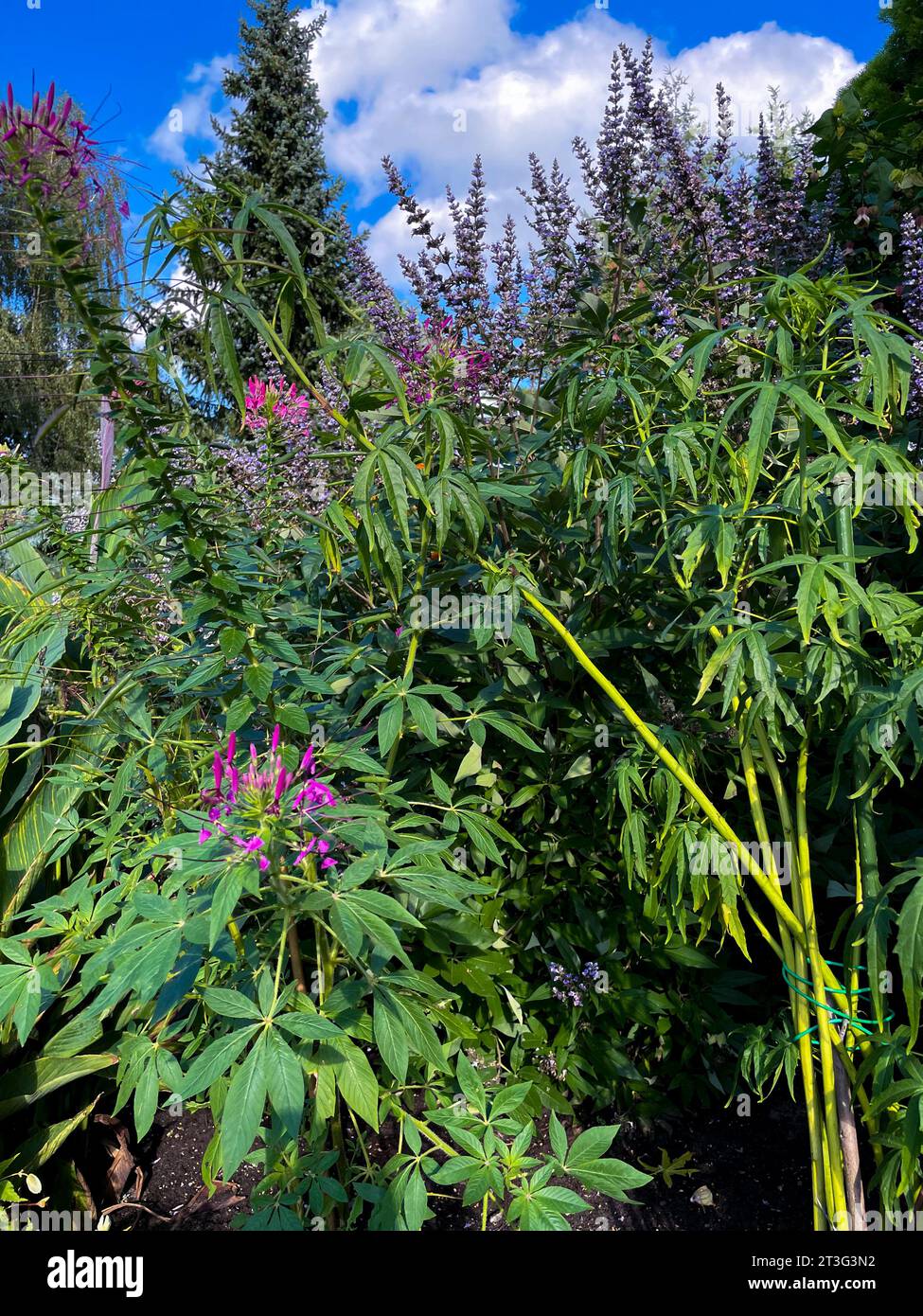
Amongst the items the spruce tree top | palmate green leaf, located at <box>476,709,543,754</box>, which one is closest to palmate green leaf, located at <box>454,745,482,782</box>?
palmate green leaf, located at <box>476,709,543,754</box>

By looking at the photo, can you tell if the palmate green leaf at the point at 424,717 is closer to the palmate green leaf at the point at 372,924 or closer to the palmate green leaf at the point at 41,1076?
the palmate green leaf at the point at 372,924

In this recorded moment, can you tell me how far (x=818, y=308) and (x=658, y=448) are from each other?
0.45 m

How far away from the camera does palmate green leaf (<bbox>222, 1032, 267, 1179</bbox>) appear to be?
38.8 inches

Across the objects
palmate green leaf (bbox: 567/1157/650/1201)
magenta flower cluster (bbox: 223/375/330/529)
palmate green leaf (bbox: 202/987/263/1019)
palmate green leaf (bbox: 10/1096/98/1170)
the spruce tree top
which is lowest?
Result: palmate green leaf (bbox: 10/1096/98/1170)

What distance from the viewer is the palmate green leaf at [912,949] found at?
3.74 ft

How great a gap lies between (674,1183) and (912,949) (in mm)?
1383

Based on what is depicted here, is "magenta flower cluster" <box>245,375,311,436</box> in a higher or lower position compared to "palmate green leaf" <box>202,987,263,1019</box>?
higher

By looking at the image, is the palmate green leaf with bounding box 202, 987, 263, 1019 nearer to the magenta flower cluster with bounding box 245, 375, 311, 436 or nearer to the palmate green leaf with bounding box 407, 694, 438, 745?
the palmate green leaf with bounding box 407, 694, 438, 745

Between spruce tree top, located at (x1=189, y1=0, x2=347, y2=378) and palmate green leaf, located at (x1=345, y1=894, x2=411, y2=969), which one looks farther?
spruce tree top, located at (x1=189, y1=0, x2=347, y2=378)

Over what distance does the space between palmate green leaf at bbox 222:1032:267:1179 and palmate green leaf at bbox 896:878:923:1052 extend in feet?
2.60

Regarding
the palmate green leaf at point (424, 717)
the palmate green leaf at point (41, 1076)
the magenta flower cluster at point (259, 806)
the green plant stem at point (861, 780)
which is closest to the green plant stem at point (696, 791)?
the green plant stem at point (861, 780)

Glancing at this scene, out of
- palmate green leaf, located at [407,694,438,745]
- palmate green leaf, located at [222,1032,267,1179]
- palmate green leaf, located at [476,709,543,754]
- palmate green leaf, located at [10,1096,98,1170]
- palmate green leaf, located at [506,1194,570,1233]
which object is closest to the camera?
palmate green leaf, located at [222,1032,267,1179]

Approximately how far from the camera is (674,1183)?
86.3 inches
